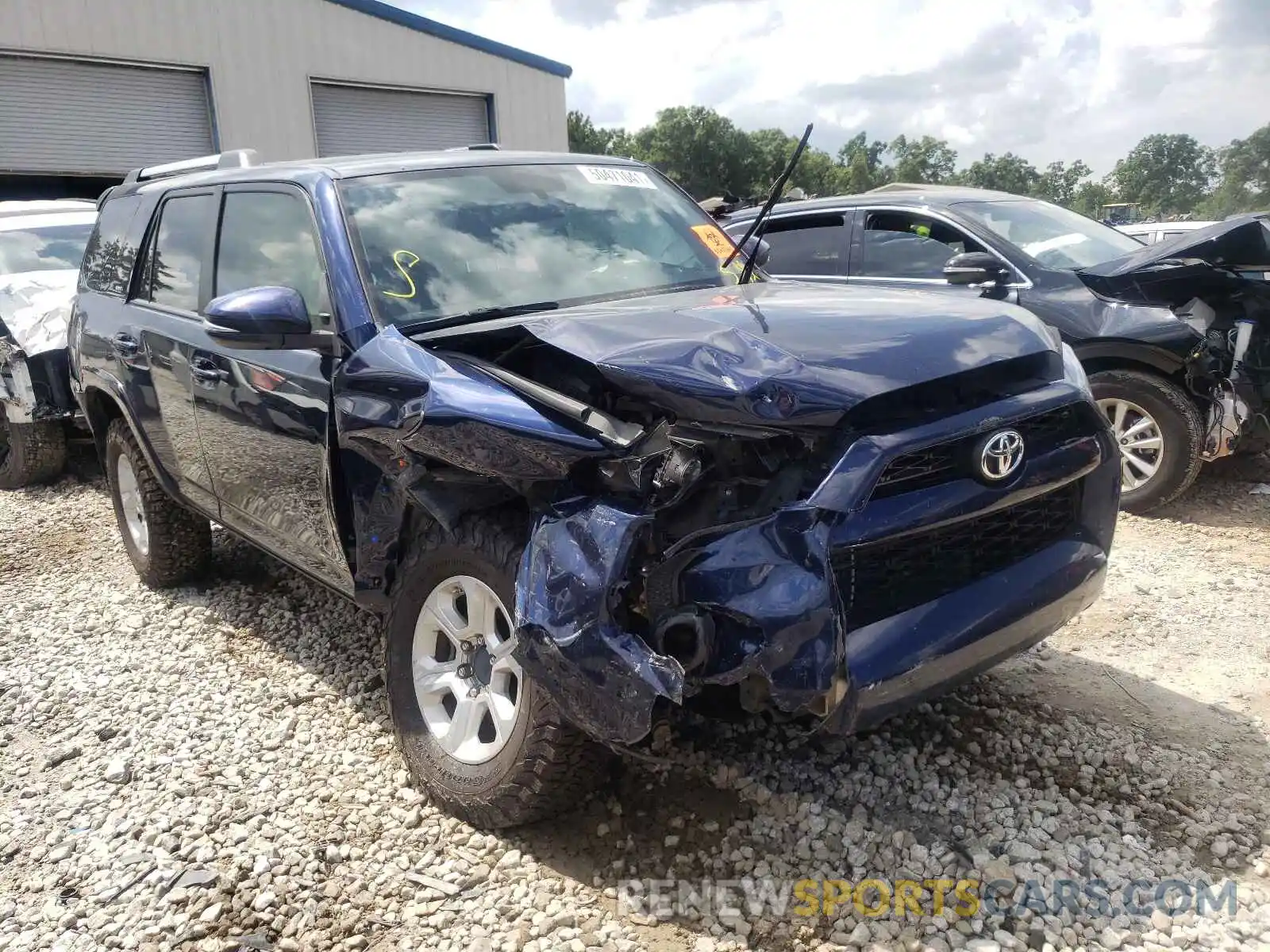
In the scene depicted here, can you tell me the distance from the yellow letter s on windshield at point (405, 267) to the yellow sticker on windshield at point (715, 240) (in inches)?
48.5

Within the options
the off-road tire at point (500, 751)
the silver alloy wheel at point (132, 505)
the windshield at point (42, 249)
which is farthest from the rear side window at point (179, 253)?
the windshield at point (42, 249)

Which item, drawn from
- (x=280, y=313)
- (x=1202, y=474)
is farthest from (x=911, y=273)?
(x=280, y=313)

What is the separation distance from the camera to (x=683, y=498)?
7.02ft

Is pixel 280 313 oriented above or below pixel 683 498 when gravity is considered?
above

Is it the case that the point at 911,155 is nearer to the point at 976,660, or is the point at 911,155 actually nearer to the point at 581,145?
the point at 581,145

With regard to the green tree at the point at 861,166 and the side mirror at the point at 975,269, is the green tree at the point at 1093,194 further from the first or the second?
the side mirror at the point at 975,269

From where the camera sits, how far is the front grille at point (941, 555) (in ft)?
7.17

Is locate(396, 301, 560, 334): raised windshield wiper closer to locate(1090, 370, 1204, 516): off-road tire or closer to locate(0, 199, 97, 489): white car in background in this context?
locate(1090, 370, 1204, 516): off-road tire

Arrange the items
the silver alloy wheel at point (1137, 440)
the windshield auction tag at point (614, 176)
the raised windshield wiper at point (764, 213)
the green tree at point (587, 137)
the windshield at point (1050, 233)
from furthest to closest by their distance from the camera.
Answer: the green tree at point (587, 137) → the windshield at point (1050, 233) → the silver alloy wheel at point (1137, 440) → the windshield auction tag at point (614, 176) → the raised windshield wiper at point (764, 213)

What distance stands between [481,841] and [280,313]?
160 cm

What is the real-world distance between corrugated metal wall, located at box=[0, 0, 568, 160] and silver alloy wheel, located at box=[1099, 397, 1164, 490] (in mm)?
12815

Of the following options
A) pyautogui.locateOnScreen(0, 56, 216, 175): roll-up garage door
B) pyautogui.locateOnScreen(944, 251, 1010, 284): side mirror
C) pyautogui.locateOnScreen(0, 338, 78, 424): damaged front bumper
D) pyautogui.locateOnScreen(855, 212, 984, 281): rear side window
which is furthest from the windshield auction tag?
pyautogui.locateOnScreen(0, 56, 216, 175): roll-up garage door

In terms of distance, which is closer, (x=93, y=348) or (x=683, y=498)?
(x=683, y=498)

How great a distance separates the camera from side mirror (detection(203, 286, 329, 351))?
2801 millimetres
